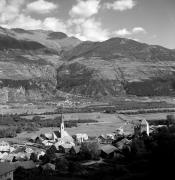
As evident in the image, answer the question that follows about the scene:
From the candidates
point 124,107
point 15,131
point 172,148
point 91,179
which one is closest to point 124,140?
point 91,179

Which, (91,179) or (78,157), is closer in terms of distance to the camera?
(91,179)

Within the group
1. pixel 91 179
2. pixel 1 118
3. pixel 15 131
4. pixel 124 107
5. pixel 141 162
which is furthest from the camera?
pixel 124 107

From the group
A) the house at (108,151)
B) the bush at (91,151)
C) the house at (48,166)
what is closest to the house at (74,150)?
the bush at (91,151)

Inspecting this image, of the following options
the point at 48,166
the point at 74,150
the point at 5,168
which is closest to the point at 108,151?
the point at 74,150

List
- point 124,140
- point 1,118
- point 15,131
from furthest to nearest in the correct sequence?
point 1,118 < point 15,131 < point 124,140

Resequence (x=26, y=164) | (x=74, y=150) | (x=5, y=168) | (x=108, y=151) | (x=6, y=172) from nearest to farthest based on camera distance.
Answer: (x=6, y=172) < (x=5, y=168) < (x=26, y=164) < (x=108, y=151) < (x=74, y=150)

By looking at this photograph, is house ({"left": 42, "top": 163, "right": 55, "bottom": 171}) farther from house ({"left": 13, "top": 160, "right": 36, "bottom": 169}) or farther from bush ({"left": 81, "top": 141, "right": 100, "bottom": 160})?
bush ({"left": 81, "top": 141, "right": 100, "bottom": 160})

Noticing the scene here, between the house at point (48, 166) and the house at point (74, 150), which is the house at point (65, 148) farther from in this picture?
the house at point (48, 166)

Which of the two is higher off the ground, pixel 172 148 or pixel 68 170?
pixel 172 148

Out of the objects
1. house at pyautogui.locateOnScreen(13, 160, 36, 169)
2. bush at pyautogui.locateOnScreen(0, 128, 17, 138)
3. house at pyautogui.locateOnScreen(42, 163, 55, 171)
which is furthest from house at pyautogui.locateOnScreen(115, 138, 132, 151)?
bush at pyautogui.locateOnScreen(0, 128, 17, 138)

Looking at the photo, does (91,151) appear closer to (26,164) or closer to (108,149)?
(108,149)

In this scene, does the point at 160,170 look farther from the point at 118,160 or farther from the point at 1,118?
the point at 1,118
